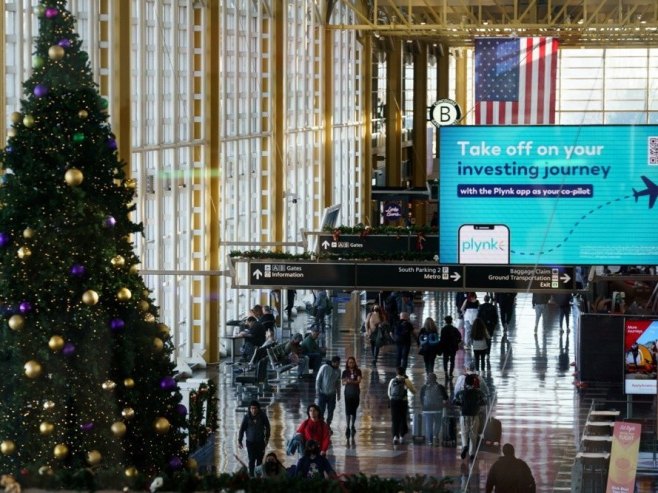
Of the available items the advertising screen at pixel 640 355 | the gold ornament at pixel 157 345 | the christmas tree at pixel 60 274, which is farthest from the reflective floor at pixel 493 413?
the christmas tree at pixel 60 274

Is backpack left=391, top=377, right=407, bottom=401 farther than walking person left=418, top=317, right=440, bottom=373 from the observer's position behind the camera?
No

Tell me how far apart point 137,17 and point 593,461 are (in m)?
11.8

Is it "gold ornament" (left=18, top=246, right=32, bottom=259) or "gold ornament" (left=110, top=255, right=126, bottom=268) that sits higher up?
"gold ornament" (left=18, top=246, right=32, bottom=259)

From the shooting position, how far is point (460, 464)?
66.1 feet

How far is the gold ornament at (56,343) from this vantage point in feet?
37.6

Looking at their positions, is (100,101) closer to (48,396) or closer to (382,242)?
(48,396)

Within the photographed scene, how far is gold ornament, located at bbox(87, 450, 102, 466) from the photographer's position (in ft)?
37.4

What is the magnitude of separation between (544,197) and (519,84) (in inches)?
381

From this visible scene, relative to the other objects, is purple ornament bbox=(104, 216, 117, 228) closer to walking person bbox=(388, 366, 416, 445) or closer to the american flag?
walking person bbox=(388, 366, 416, 445)

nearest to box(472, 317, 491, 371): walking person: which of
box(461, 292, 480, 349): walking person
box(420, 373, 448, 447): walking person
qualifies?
box(461, 292, 480, 349): walking person

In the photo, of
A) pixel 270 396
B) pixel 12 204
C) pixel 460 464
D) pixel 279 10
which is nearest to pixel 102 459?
pixel 12 204

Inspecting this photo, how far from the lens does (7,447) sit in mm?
11391

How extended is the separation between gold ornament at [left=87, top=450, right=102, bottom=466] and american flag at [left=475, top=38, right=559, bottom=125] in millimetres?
18239

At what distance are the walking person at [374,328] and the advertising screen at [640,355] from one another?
6592 millimetres
